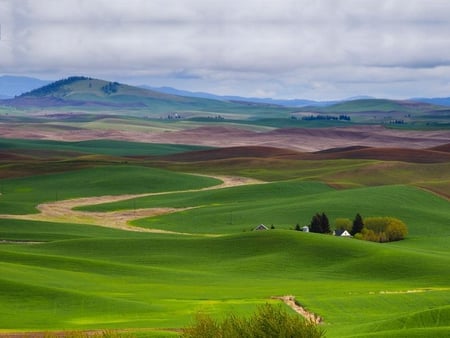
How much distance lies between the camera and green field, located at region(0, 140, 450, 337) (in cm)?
5428

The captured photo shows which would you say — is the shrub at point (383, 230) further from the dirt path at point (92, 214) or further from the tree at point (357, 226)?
the dirt path at point (92, 214)

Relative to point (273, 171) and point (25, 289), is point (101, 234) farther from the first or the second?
point (273, 171)

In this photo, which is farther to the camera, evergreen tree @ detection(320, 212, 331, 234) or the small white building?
evergreen tree @ detection(320, 212, 331, 234)

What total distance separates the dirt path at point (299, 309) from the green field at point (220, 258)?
0.55 metres

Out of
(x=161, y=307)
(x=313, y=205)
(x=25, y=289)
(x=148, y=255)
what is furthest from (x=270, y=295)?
(x=313, y=205)

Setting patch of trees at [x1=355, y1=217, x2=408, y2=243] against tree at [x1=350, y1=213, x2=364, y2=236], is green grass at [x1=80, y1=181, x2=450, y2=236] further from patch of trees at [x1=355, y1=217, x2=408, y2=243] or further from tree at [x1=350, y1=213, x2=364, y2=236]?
tree at [x1=350, y1=213, x2=364, y2=236]

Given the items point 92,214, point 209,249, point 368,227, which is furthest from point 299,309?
point 92,214

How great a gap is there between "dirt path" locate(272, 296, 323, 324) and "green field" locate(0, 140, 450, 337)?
0.55 metres

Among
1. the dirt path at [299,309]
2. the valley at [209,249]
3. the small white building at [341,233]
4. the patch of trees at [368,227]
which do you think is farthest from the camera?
the small white building at [341,233]

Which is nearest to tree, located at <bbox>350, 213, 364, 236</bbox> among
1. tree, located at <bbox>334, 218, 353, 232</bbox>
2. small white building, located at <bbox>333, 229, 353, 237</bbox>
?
tree, located at <bbox>334, 218, 353, 232</bbox>

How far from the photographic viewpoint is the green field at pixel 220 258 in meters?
54.3

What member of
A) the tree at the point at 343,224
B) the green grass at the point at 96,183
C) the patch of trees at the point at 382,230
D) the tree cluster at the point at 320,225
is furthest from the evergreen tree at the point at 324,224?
the green grass at the point at 96,183

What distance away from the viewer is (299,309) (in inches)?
2217

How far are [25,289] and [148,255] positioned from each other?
25.7m
